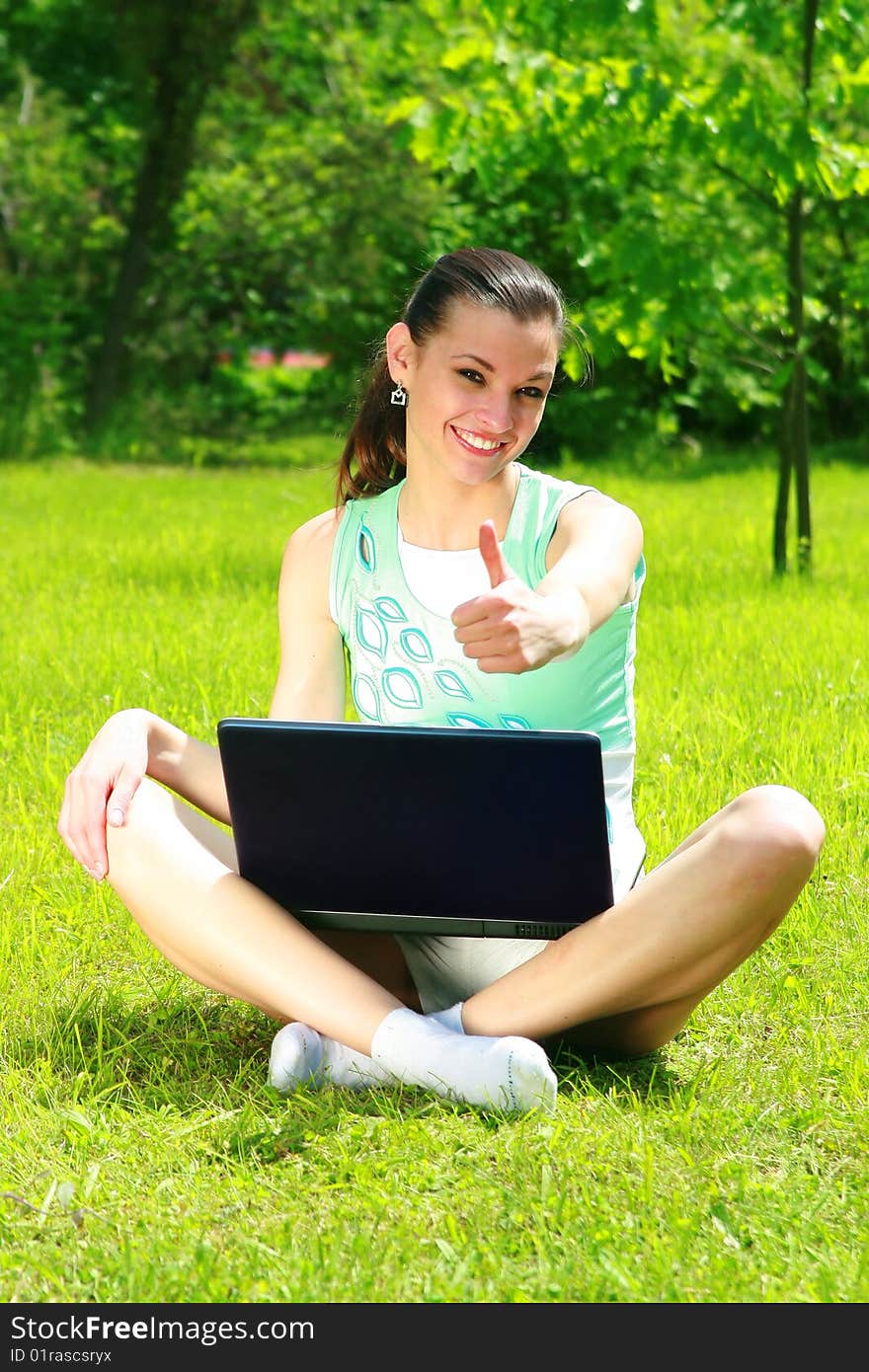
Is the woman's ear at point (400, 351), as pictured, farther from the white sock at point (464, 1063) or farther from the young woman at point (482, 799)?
the white sock at point (464, 1063)

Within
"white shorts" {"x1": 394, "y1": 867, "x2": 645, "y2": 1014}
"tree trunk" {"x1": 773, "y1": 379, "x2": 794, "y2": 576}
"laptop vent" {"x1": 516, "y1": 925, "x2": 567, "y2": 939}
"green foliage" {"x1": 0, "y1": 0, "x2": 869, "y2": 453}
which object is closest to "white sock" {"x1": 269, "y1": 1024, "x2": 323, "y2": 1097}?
"white shorts" {"x1": 394, "y1": 867, "x2": 645, "y2": 1014}

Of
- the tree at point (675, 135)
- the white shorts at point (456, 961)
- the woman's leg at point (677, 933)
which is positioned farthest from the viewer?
the tree at point (675, 135)

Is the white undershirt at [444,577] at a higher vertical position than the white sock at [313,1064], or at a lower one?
higher

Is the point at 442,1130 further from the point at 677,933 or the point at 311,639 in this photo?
the point at 311,639

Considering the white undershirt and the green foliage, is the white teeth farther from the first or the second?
the green foliage

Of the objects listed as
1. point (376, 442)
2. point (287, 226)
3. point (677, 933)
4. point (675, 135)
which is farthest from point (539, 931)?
point (287, 226)

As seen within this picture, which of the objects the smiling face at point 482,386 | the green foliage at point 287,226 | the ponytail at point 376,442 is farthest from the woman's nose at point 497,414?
the green foliage at point 287,226

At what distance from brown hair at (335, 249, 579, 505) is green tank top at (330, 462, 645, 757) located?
0.49 feet

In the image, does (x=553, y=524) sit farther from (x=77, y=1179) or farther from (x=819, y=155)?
(x=819, y=155)

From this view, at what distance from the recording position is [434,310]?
3.21 m

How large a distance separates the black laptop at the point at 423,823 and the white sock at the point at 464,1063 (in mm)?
182

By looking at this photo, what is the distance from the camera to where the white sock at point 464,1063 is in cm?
292

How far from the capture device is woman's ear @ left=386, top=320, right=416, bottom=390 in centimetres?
328

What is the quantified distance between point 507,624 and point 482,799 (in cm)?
45
